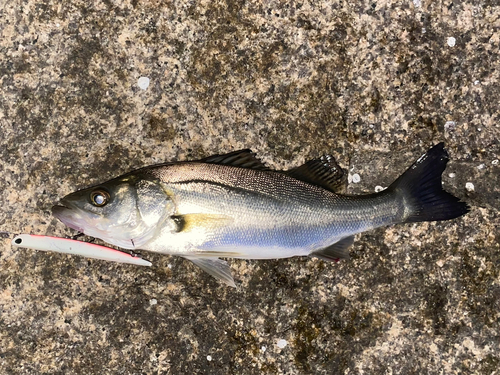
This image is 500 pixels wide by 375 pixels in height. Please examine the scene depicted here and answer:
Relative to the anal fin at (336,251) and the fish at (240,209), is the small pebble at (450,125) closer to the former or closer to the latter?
the fish at (240,209)

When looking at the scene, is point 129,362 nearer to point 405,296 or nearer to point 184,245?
point 184,245

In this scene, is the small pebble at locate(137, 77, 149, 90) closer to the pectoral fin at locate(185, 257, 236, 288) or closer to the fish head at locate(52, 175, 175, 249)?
the fish head at locate(52, 175, 175, 249)

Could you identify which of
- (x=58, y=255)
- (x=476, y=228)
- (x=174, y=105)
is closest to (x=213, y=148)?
(x=174, y=105)

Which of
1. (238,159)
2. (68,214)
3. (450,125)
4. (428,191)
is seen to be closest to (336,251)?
(428,191)

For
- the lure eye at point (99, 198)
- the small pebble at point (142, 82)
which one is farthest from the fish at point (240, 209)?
the small pebble at point (142, 82)

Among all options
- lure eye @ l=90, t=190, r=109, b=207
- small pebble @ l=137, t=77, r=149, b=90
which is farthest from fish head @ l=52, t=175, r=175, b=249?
small pebble @ l=137, t=77, r=149, b=90

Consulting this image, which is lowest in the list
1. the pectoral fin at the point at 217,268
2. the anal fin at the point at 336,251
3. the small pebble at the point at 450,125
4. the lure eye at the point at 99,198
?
the pectoral fin at the point at 217,268
